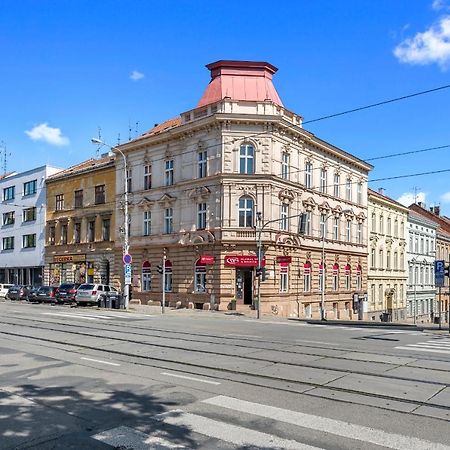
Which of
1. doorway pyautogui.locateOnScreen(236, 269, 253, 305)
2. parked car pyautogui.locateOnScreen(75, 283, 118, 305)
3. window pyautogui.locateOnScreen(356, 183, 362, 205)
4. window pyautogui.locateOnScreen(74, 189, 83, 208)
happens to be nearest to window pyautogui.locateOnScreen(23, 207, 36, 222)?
window pyautogui.locateOnScreen(74, 189, 83, 208)

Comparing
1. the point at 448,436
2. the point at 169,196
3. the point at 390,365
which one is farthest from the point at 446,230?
the point at 448,436

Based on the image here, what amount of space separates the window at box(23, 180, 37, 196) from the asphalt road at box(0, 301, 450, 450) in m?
43.0

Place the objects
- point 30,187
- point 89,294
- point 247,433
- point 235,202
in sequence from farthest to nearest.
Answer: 1. point 30,187
2. point 89,294
3. point 235,202
4. point 247,433

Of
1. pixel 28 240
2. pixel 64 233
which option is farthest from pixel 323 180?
pixel 28 240

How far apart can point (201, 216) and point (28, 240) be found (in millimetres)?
27666

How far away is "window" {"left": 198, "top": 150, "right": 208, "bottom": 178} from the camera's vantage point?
3616 cm

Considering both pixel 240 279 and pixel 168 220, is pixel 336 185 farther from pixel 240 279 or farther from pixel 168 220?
pixel 168 220

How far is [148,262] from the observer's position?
132 ft

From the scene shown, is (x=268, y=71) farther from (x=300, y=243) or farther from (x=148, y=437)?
(x=148, y=437)

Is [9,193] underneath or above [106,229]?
above

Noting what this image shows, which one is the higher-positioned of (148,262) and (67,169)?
(67,169)

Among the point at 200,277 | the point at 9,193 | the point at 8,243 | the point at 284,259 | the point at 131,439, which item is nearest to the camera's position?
the point at 131,439

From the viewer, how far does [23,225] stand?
185 feet

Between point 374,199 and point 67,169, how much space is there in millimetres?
31833
